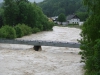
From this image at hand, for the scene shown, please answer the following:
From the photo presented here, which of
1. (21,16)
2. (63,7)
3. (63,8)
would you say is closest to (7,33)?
(21,16)

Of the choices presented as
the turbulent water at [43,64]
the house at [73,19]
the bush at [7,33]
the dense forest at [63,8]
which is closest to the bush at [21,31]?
the bush at [7,33]

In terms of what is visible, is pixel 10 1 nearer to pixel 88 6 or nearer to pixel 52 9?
pixel 88 6

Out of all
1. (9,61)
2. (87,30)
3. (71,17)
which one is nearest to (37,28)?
(9,61)

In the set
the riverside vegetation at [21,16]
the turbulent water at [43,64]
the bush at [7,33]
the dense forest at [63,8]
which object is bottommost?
the turbulent water at [43,64]

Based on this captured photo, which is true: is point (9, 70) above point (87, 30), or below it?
below

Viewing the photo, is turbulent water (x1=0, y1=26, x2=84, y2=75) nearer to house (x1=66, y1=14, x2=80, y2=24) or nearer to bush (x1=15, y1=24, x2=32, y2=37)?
bush (x1=15, y1=24, x2=32, y2=37)

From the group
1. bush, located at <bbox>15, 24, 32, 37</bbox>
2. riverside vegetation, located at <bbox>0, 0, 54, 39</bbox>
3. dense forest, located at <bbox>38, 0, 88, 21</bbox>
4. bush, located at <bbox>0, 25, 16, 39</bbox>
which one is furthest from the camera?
dense forest, located at <bbox>38, 0, 88, 21</bbox>

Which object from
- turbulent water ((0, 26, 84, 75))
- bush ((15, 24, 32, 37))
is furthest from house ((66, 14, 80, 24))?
turbulent water ((0, 26, 84, 75))

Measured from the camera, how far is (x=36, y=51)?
27047mm

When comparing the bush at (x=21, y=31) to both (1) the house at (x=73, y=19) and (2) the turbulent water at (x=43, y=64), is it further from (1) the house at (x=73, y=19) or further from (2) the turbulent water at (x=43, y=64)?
(1) the house at (x=73, y=19)

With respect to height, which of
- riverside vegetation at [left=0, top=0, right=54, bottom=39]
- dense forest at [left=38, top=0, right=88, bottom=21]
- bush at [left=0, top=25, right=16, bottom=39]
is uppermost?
dense forest at [left=38, top=0, right=88, bottom=21]

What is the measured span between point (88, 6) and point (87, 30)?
62.3 inches

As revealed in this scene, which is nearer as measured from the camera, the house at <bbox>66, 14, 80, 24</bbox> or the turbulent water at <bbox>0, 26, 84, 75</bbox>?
the turbulent water at <bbox>0, 26, 84, 75</bbox>

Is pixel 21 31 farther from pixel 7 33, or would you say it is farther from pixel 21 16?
pixel 21 16
